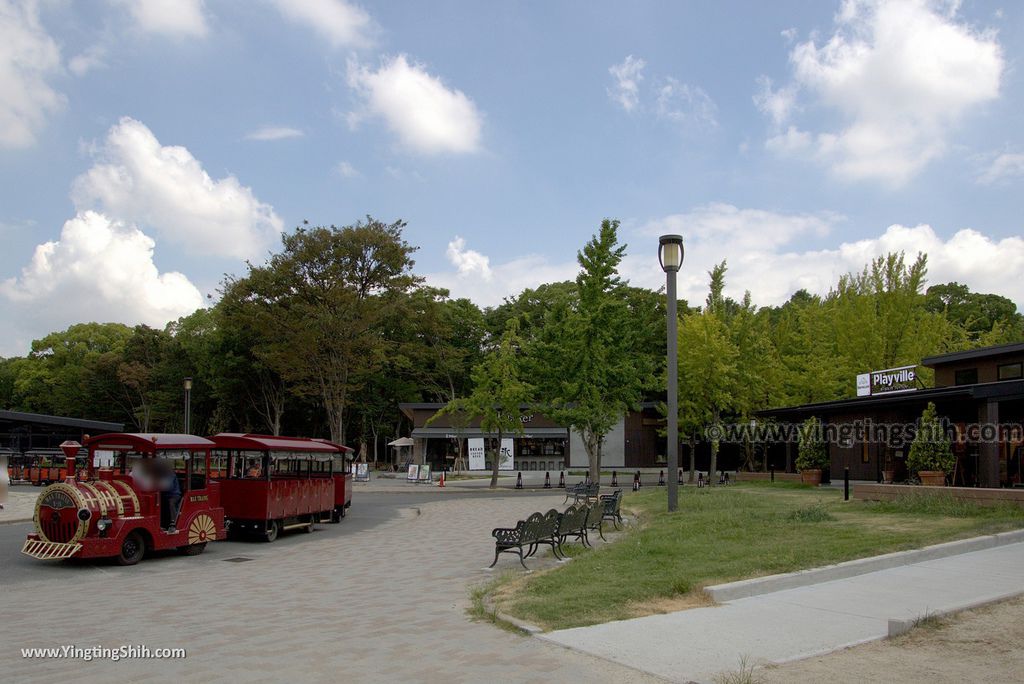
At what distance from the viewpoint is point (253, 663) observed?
718cm

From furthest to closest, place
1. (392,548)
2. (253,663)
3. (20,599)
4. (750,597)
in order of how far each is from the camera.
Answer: (392,548), (20,599), (750,597), (253,663)

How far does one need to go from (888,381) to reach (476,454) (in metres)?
29.6

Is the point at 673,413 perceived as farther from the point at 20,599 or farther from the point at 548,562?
the point at 20,599

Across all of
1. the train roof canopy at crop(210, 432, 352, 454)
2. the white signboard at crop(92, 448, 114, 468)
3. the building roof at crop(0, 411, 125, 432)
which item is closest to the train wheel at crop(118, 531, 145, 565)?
the white signboard at crop(92, 448, 114, 468)

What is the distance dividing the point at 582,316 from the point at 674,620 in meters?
27.1

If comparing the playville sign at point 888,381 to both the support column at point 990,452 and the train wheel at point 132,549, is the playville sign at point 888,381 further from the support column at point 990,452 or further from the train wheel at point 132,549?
the train wheel at point 132,549

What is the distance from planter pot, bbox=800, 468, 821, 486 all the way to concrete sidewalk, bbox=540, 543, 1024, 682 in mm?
23160

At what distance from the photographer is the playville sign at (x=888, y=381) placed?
2891 centimetres

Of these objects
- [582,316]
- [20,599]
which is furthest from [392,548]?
[582,316]

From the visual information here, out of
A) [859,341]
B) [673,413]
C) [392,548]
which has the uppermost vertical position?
[859,341]

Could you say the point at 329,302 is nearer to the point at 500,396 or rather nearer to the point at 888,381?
the point at 500,396

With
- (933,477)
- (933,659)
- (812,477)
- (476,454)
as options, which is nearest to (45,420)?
(476,454)

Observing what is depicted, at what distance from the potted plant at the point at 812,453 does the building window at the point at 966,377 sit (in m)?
6.00

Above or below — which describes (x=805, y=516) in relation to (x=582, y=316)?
below
